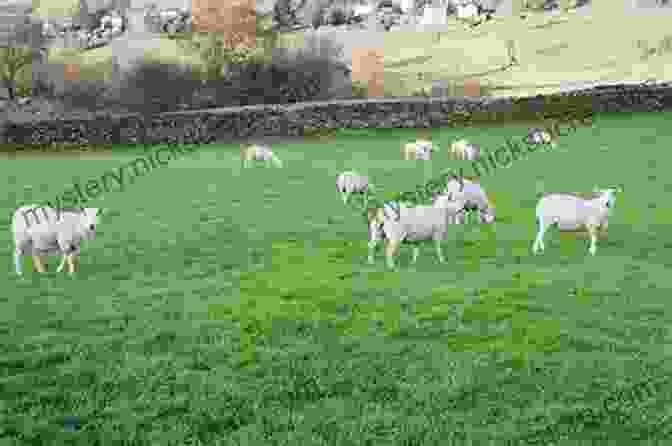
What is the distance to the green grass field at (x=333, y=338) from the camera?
677 centimetres

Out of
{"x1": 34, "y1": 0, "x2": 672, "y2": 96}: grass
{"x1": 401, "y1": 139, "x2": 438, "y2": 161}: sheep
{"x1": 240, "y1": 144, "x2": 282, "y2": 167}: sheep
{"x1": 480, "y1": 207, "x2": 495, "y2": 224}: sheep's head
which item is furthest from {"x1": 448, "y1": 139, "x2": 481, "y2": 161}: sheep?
{"x1": 34, "y1": 0, "x2": 672, "y2": 96}: grass

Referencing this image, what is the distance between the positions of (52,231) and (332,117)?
3062 centimetres

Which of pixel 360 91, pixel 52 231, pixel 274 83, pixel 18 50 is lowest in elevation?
pixel 52 231

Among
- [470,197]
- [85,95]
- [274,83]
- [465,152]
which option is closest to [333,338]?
[470,197]

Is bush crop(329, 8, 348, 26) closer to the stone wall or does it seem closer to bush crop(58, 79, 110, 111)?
bush crop(58, 79, 110, 111)

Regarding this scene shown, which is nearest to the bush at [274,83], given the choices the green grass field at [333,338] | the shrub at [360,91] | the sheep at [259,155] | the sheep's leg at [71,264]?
the shrub at [360,91]

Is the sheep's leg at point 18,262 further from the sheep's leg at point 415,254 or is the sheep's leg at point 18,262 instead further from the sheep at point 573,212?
the sheep at point 573,212

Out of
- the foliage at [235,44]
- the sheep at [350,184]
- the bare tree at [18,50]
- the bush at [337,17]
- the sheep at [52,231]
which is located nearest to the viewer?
the sheep at [52,231]

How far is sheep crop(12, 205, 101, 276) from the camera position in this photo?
12.0 metres

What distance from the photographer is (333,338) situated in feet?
29.6

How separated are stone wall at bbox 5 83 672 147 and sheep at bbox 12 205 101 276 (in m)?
28.9

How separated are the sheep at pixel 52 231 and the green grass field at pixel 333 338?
48cm

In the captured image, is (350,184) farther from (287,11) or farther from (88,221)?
(287,11)

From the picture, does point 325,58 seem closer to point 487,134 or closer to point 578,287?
point 487,134
